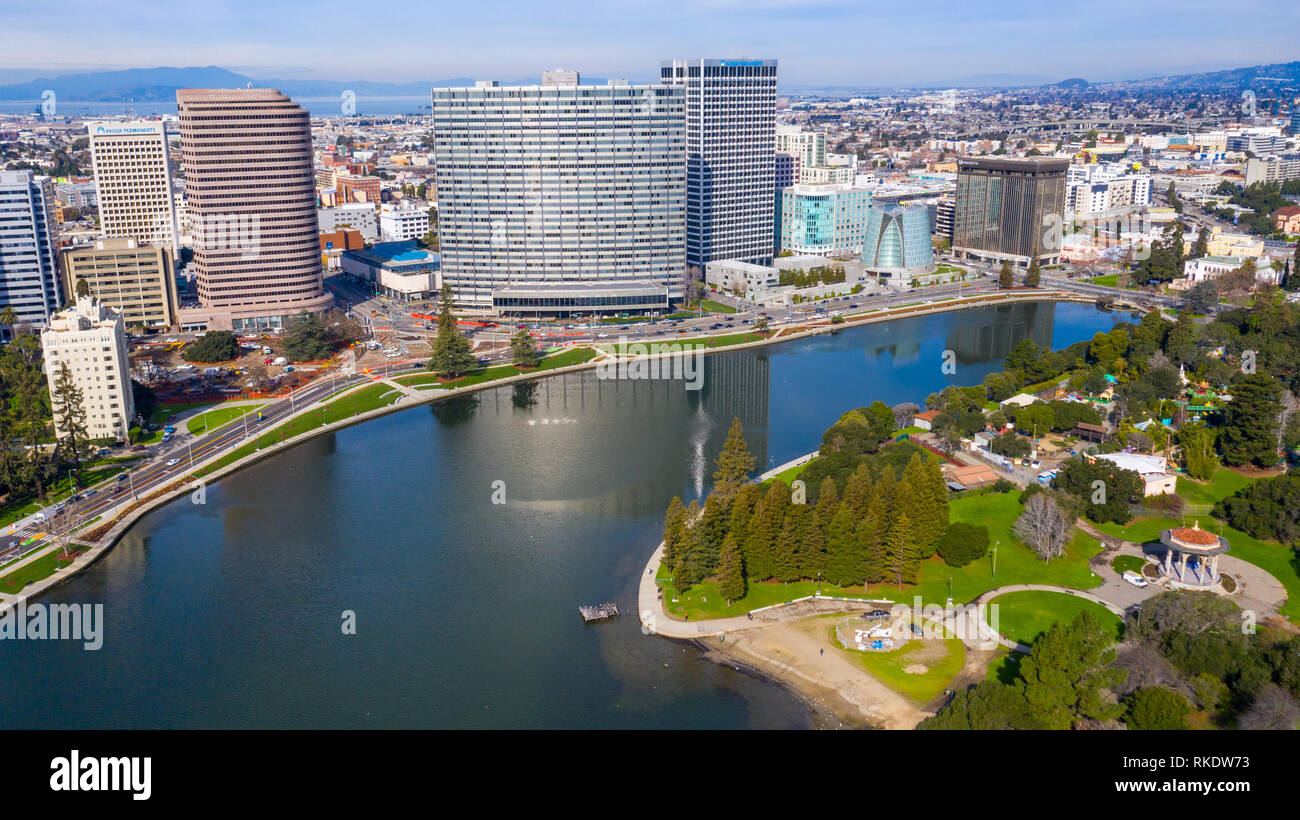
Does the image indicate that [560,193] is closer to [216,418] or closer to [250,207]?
[250,207]

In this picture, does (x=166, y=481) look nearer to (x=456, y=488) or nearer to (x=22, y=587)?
(x=22, y=587)

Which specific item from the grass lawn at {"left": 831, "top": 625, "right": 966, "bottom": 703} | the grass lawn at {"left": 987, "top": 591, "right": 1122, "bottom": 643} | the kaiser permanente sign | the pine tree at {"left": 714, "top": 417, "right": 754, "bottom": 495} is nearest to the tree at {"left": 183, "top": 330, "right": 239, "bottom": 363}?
the kaiser permanente sign

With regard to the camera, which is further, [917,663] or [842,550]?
[842,550]

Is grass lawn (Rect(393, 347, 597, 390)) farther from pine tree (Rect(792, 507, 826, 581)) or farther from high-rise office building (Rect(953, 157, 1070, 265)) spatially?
high-rise office building (Rect(953, 157, 1070, 265))

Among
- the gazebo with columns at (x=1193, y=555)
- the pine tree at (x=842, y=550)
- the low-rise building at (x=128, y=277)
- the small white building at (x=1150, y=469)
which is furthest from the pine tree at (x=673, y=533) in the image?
the low-rise building at (x=128, y=277)

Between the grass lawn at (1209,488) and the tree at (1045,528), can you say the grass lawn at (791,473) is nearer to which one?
the tree at (1045,528)

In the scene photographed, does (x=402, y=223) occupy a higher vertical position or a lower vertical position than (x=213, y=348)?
higher

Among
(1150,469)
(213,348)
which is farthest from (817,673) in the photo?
(213,348)
